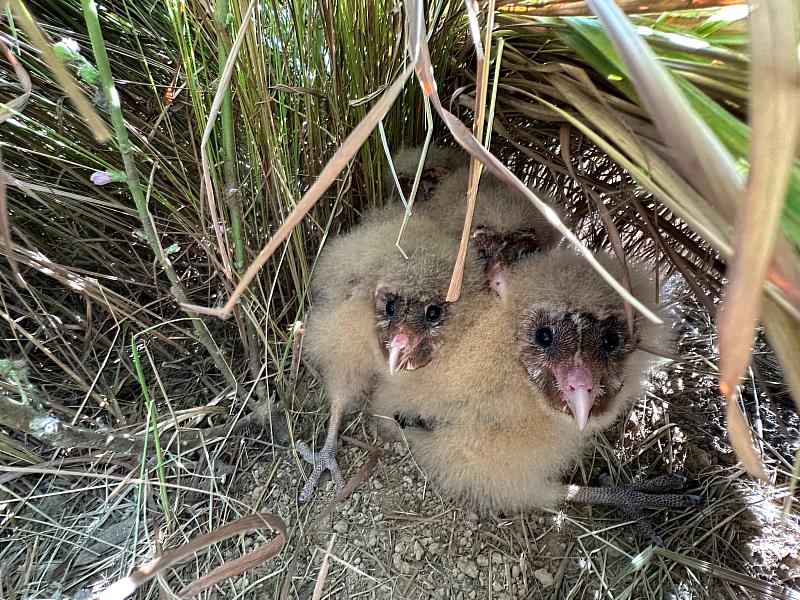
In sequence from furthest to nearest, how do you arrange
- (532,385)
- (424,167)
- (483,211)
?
1. (424,167)
2. (483,211)
3. (532,385)

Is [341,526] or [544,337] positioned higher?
[544,337]

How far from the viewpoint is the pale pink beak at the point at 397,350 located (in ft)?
3.69

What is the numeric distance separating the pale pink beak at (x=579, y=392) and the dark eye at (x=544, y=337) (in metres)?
0.07

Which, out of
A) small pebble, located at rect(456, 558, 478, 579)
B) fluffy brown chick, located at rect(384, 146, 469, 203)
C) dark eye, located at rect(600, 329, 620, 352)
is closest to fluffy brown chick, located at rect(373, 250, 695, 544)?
dark eye, located at rect(600, 329, 620, 352)

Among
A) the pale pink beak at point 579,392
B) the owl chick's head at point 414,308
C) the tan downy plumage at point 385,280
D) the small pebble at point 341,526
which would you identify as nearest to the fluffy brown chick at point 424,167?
the tan downy plumage at point 385,280

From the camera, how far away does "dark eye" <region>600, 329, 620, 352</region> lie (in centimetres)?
105

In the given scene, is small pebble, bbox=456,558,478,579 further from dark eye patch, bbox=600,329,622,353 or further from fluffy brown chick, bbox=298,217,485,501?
dark eye patch, bbox=600,329,622,353

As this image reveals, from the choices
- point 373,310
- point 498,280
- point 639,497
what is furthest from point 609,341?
point 373,310

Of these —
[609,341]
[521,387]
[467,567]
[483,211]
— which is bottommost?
[467,567]

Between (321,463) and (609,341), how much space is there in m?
0.72

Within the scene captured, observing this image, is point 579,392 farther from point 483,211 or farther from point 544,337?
point 483,211

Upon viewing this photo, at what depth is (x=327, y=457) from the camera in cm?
125

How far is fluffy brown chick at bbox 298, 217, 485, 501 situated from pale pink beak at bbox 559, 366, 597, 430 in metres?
0.29

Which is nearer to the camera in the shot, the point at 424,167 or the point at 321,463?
the point at 321,463
